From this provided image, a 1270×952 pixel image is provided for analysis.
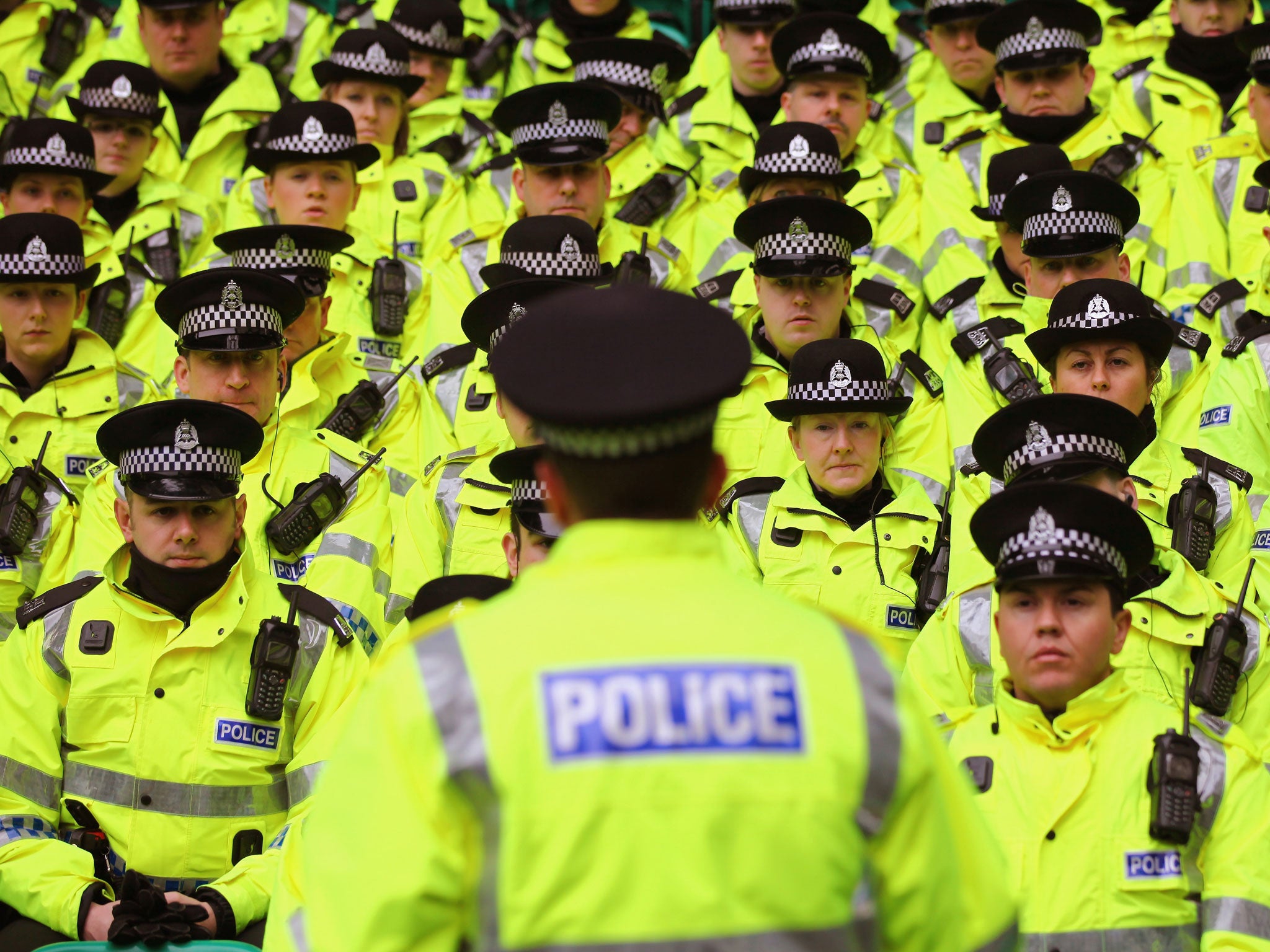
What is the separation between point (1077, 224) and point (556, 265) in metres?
2.01

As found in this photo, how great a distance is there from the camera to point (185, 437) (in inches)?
187

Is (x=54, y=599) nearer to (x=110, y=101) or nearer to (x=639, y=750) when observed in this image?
(x=639, y=750)

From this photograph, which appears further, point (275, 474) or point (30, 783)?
point (275, 474)

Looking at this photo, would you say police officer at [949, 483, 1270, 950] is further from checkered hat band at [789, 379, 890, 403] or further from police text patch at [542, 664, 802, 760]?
police text patch at [542, 664, 802, 760]

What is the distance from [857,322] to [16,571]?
3.35 meters

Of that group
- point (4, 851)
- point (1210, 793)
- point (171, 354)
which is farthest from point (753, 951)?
point (171, 354)

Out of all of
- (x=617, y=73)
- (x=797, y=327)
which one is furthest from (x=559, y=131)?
(x=797, y=327)

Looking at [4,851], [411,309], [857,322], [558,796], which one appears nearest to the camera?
[558,796]

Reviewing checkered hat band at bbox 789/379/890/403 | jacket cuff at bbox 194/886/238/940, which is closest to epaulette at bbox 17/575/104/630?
jacket cuff at bbox 194/886/238/940

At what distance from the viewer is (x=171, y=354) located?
281 inches

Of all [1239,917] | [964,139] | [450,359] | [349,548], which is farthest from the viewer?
[964,139]

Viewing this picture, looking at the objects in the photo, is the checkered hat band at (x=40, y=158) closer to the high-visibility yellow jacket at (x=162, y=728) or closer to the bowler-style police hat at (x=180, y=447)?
the bowler-style police hat at (x=180, y=447)

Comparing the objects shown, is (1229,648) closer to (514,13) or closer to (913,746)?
(913,746)

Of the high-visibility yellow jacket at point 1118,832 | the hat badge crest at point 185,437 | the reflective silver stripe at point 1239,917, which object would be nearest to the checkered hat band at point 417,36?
the hat badge crest at point 185,437
